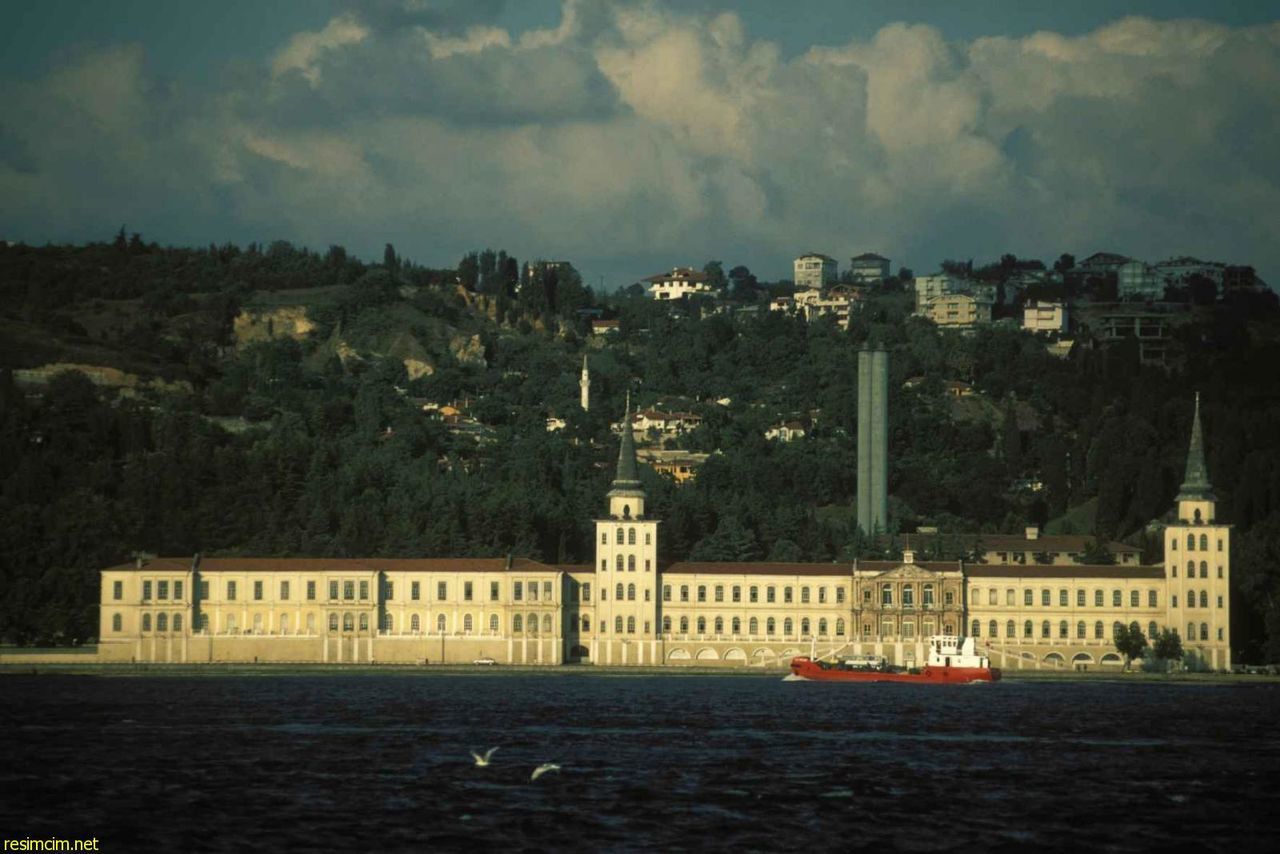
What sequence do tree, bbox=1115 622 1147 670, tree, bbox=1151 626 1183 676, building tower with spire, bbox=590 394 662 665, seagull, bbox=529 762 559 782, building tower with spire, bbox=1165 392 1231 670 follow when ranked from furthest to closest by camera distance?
building tower with spire, bbox=590 394 662 665, building tower with spire, bbox=1165 392 1231 670, tree, bbox=1115 622 1147 670, tree, bbox=1151 626 1183 676, seagull, bbox=529 762 559 782

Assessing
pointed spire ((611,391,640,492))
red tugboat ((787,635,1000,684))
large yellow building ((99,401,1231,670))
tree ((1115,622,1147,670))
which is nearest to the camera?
red tugboat ((787,635,1000,684))

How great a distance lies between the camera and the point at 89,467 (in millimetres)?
170750

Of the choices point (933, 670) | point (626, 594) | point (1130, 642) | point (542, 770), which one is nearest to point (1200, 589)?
point (1130, 642)

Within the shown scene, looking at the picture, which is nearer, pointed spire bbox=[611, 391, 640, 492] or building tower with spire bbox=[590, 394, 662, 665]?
building tower with spire bbox=[590, 394, 662, 665]

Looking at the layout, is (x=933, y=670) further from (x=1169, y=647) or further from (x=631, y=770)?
(x=631, y=770)

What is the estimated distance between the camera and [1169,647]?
13825 centimetres

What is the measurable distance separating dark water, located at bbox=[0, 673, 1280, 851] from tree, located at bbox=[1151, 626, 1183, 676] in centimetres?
2072

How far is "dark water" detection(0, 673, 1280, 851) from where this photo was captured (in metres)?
60.3

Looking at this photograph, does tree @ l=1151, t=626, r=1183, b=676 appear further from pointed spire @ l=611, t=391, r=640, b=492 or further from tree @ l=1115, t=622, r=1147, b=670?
pointed spire @ l=611, t=391, r=640, b=492

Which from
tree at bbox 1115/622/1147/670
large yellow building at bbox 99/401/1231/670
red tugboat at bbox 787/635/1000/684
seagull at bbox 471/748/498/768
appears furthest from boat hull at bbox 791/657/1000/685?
seagull at bbox 471/748/498/768

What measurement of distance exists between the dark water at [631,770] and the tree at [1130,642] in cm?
2149

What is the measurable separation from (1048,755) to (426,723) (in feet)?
81.7

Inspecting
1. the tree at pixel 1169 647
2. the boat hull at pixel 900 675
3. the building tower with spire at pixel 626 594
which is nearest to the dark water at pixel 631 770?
the boat hull at pixel 900 675

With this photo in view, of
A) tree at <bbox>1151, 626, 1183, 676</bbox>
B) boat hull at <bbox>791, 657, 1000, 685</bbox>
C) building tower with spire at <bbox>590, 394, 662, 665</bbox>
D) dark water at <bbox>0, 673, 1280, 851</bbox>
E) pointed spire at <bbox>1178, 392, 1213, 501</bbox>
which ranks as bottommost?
dark water at <bbox>0, 673, 1280, 851</bbox>
